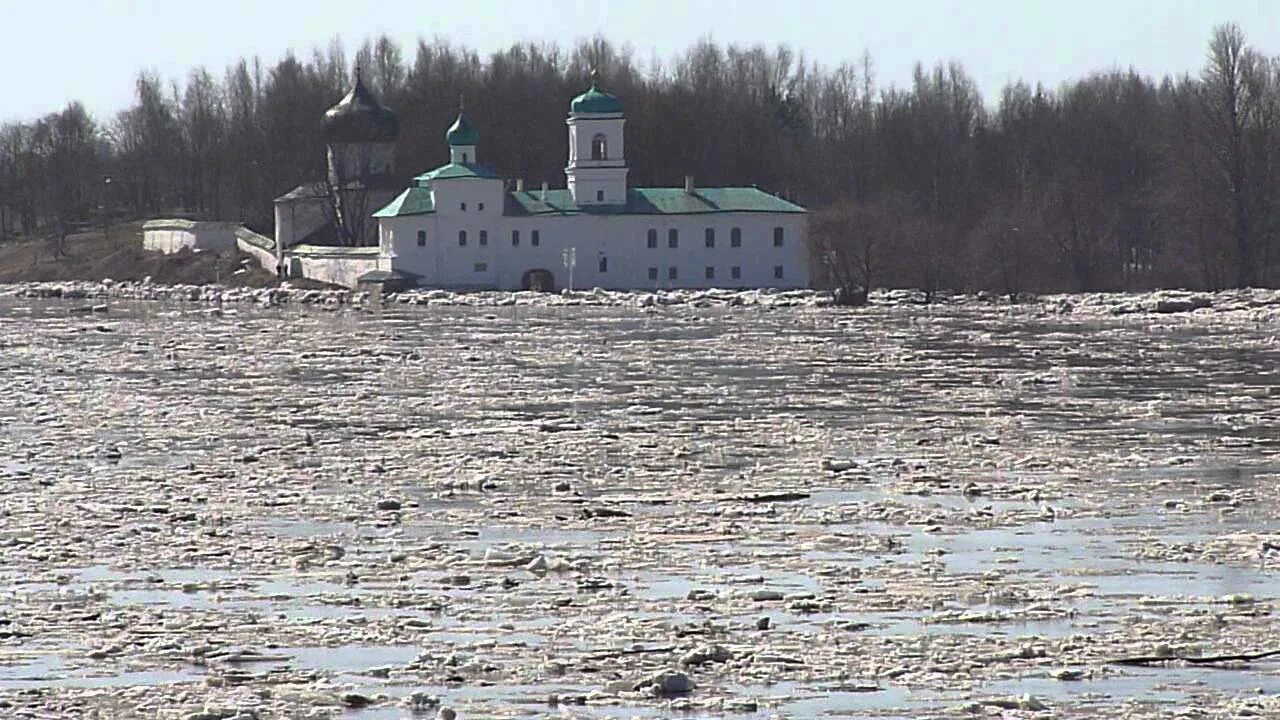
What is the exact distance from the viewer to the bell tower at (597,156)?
72.5 m

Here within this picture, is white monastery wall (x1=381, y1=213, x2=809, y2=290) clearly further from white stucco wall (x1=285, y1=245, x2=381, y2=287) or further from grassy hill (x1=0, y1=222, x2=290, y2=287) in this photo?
grassy hill (x1=0, y1=222, x2=290, y2=287)

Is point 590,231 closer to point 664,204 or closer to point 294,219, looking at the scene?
point 664,204

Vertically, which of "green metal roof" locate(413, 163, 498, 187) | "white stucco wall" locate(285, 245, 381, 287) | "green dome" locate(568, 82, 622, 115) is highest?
"green dome" locate(568, 82, 622, 115)

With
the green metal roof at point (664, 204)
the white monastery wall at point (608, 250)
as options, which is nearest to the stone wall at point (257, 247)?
the white monastery wall at point (608, 250)

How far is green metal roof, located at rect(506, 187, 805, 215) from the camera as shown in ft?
236

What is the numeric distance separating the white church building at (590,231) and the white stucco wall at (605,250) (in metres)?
0.03

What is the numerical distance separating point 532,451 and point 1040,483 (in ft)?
15.2

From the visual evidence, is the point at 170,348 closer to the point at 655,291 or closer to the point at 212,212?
the point at 655,291

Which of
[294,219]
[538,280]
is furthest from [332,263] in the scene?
[294,219]

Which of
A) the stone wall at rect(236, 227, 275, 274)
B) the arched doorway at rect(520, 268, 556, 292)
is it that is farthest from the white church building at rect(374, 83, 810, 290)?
the stone wall at rect(236, 227, 275, 274)

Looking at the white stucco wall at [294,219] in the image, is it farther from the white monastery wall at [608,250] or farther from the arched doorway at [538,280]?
the arched doorway at [538,280]

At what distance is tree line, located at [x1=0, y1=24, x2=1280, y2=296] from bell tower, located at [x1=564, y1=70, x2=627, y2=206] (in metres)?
6.77

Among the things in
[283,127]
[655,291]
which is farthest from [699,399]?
[283,127]

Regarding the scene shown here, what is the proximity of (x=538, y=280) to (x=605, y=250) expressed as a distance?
2.68 meters
